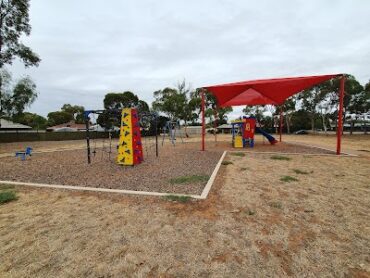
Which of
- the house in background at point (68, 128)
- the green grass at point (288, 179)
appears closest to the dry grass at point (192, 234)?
the green grass at point (288, 179)

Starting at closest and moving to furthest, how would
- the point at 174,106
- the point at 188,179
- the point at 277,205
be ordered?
the point at 277,205 → the point at 188,179 → the point at 174,106

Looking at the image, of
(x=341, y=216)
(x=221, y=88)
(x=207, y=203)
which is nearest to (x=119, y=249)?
(x=207, y=203)

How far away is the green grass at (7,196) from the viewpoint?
13.3 feet

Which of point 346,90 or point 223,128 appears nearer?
point 346,90

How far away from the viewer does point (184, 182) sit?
515 cm

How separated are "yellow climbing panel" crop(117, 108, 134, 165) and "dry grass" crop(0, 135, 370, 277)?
3.26 meters

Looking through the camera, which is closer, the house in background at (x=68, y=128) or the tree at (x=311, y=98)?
the tree at (x=311, y=98)

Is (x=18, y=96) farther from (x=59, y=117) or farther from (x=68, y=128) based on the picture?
(x=59, y=117)

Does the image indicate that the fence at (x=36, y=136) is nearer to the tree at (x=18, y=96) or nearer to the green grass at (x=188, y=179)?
the tree at (x=18, y=96)

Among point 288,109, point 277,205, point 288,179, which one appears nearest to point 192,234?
point 277,205

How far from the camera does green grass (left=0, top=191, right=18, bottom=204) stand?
4043 mm

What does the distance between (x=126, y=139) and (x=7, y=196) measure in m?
4.05

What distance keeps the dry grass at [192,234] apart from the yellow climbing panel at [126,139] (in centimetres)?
326

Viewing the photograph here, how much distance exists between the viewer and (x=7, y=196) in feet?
13.8
